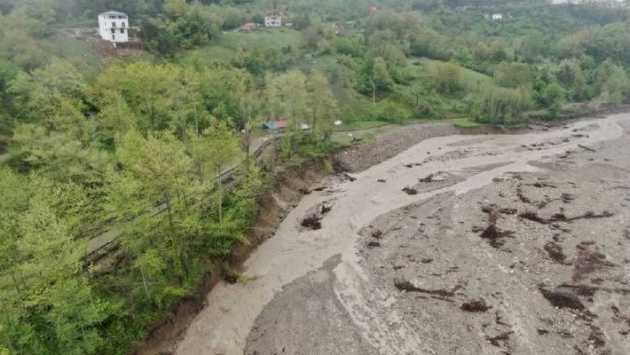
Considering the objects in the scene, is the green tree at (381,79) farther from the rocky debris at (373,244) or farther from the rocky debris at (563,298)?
the rocky debris at (563,298)

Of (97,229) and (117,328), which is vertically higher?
(97,229)

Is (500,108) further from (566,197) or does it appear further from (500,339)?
(500,339)

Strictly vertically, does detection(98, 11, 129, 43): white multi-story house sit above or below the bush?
above

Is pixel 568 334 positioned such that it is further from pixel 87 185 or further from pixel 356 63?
pixel 356 63

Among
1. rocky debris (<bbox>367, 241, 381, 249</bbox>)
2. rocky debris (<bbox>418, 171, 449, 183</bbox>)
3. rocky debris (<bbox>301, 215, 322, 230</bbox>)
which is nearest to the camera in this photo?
rocky debris (<bbox>367, 241, 381, 249</bbox>)

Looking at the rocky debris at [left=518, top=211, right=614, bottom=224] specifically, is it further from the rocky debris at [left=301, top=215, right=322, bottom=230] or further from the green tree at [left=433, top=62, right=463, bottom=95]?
the green tree at [left=433, top=62, right=463, bottom=95]

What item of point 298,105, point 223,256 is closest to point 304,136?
point 298,105

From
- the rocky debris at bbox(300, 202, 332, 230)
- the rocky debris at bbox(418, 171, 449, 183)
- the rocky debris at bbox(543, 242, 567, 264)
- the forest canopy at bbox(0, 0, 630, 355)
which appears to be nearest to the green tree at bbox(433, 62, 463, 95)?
the forest canopy at bbox(0, 0, 630, 355)
